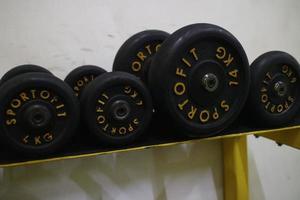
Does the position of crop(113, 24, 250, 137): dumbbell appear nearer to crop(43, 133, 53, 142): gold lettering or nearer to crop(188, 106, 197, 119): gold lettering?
crop(188, 106, 197, 119): gold lettering

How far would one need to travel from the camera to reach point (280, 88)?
0.86 meters

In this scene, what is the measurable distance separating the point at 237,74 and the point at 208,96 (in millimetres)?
113

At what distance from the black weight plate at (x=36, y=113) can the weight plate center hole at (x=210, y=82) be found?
0.33m

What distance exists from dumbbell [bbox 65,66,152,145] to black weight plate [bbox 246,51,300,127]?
326mm

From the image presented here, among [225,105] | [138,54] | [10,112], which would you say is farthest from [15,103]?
[225,105]

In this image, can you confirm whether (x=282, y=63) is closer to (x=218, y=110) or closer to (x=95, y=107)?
(x=218, y=110)

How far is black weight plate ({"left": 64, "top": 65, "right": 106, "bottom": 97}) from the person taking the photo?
94 cm

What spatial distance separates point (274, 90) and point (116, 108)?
47 centimetres

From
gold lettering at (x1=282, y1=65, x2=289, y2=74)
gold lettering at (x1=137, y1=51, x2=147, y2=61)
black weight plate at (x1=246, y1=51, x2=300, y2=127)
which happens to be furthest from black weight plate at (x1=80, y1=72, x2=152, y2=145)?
gold lettering at (x1=282, y1=65, x2=289, y2=74)

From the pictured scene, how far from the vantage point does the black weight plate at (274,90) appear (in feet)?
2.79

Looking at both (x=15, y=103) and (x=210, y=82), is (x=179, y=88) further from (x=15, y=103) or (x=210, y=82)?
(x=15, y=103)

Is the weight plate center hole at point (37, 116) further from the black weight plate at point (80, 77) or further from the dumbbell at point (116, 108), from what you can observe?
the black weight plate at point (80, 77)

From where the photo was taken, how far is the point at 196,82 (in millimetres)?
758

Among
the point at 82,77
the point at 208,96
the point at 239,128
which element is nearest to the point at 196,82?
the point at 208,96
